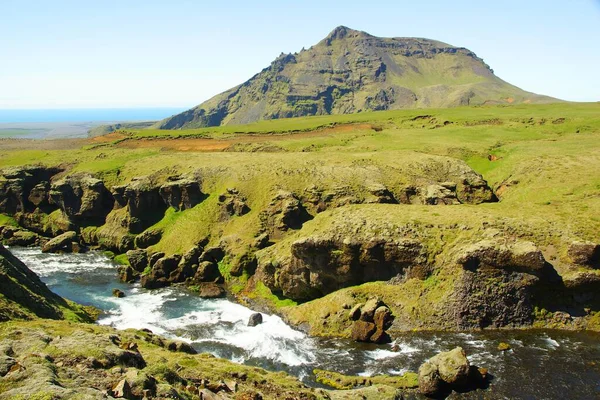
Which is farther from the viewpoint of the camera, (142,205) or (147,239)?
(142,205)

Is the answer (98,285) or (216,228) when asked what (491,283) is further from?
(98,285)

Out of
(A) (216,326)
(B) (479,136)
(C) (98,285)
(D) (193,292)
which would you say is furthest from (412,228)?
(B) (479,136)

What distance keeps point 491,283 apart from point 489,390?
1376cm

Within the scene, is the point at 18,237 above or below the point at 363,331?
above

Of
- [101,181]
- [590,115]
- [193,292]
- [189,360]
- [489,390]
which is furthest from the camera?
[590,115]

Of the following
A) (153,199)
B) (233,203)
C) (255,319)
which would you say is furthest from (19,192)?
(255,319)

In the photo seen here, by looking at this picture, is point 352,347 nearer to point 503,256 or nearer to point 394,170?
point 503,256

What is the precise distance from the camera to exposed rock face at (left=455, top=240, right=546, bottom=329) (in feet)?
152

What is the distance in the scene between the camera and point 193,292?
201 ft

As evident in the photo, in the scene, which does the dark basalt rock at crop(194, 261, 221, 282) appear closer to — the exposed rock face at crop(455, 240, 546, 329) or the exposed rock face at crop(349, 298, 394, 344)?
the exposed rock face at crop(349, 298, 394, 344)

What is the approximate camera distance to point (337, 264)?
175ft

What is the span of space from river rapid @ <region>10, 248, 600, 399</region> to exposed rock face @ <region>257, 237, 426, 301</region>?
17.2 feet

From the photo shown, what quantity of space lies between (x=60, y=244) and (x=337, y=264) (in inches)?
2065

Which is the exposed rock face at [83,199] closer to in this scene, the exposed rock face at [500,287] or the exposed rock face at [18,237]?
the exposed rock face at [18,237]
